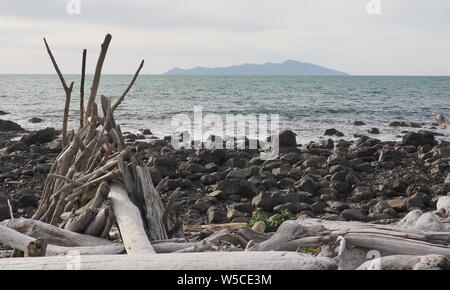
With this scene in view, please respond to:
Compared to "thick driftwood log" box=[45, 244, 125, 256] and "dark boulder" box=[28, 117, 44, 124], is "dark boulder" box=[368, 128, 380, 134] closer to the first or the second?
"dark boulder" box=[28, 117, 44, 124]

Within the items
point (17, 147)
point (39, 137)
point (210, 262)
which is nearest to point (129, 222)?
point (210, 262)

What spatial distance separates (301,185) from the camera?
13609 mm

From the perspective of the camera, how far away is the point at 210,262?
337cm

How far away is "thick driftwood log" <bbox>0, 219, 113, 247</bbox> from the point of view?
4.62 metres

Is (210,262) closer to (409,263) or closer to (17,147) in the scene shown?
(409,263)

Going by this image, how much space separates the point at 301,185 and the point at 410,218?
7957 mm

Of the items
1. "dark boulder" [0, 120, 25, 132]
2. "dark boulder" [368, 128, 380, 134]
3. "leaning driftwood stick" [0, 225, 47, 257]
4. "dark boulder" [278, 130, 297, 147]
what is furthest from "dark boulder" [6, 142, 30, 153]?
"dark boulder" [368, 128, 380, 134]

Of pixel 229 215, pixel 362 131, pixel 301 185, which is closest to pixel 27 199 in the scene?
pixel 229 215

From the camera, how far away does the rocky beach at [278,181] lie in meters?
11.8

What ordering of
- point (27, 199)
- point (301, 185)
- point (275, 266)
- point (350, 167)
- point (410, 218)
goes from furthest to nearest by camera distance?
1. point (350, 167)
2. point (301, 185)
3. point (27, 199)
4. point (410, 218)
5. point (275, 266)

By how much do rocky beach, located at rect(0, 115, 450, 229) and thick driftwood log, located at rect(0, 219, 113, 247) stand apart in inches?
189

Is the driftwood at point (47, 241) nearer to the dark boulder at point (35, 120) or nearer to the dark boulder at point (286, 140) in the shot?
the dark boulder at point (286, 140)

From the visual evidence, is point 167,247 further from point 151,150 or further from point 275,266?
point 151,150

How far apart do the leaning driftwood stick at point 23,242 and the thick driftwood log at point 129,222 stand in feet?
1.96
